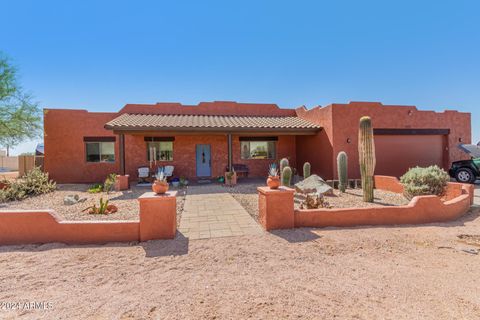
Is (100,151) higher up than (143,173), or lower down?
higher up

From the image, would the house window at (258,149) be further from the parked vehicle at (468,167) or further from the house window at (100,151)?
the parked vehicle at (468,167)

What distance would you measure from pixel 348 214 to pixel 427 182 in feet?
12.2

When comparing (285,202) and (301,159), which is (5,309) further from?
(301,159)

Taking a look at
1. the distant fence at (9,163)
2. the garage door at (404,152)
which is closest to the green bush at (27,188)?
the garage door at (404,152)

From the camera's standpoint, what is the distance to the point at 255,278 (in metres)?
2.96

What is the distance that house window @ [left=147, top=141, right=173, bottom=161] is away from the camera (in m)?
12.9

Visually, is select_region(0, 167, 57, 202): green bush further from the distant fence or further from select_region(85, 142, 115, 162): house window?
the distant fence

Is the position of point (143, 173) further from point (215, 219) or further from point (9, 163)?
point (9, 163)

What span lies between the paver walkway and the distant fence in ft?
105

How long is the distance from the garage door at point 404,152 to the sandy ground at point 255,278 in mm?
7451

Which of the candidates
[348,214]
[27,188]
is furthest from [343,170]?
[27,188]

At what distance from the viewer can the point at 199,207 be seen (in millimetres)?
6699

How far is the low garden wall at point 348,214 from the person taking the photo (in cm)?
469

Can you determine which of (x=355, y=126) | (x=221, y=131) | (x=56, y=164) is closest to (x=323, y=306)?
(x=221, y=131)
